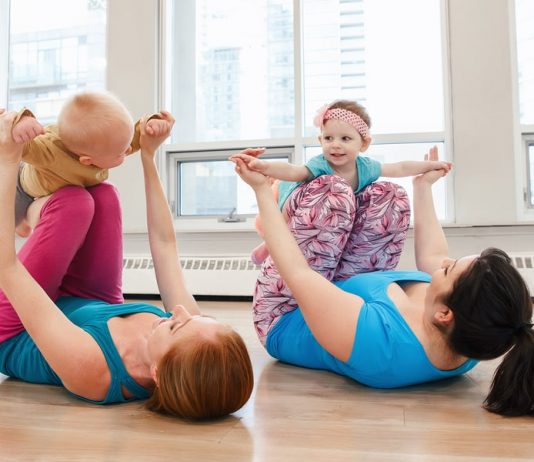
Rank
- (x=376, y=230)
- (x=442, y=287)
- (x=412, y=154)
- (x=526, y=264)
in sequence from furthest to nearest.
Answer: (x=412, y=154) → (x=526, y=264) → (x=376, y=230) → (x=442, y=287)

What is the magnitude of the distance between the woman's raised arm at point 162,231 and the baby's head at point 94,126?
139 millimetres

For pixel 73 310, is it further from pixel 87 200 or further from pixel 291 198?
pixel 291 198

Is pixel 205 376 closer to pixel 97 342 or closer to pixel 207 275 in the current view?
pixel 97 342

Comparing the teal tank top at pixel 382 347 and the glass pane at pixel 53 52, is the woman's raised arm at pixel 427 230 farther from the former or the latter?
the glass pane at pixel 53 52

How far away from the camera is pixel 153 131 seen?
1575 mm

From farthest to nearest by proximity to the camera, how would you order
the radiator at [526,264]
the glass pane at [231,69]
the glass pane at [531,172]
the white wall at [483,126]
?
the glass pane at [231,69] < the glass pane at [531,172] < the white wall at [483,126] < the radiator at [526,264]

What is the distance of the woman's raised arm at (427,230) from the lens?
70.1 inches

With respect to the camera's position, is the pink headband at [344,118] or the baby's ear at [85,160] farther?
the pink headband at [344,118]

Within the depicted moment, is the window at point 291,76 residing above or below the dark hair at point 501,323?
above

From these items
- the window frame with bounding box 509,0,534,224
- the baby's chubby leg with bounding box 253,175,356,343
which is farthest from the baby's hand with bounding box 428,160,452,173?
the window frame with bounding box 509,0,534,224

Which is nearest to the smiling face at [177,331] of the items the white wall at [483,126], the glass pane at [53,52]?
the white wall at [483,126]

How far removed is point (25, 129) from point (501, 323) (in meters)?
1.14

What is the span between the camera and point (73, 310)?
57.5 inches

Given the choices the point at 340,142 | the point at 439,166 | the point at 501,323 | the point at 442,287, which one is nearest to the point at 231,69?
the point at 340,142
